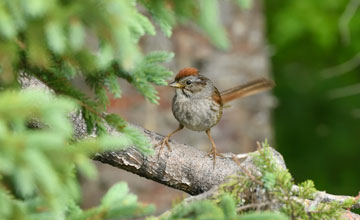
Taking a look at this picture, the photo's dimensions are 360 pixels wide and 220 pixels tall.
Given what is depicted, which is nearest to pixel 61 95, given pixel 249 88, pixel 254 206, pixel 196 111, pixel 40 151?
pixel 40 151

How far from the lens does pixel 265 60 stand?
5.77 m

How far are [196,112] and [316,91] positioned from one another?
3.83 meters

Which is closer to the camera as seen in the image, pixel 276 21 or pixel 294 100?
pixel 276 21

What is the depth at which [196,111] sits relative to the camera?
3664mm

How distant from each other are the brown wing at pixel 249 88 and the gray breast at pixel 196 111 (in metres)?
0.24

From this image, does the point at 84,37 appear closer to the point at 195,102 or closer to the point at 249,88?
the point at 195,102

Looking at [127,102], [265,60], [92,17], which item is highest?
[265,60]

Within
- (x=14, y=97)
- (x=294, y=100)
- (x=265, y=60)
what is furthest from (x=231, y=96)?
(x=294, y=100)

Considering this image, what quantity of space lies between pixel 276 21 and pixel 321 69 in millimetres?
920

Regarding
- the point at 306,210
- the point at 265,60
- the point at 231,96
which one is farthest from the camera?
the point at 265,60

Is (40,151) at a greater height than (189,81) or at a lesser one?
lesser

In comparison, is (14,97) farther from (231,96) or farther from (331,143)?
(331,143)

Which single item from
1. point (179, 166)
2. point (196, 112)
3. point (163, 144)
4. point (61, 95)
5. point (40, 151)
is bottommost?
point (40, 151)

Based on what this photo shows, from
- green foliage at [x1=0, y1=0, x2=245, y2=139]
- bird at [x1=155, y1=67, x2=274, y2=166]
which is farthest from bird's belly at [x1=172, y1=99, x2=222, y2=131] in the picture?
green foliage at [x1=0, y1=0, x2=245, y2=139]
